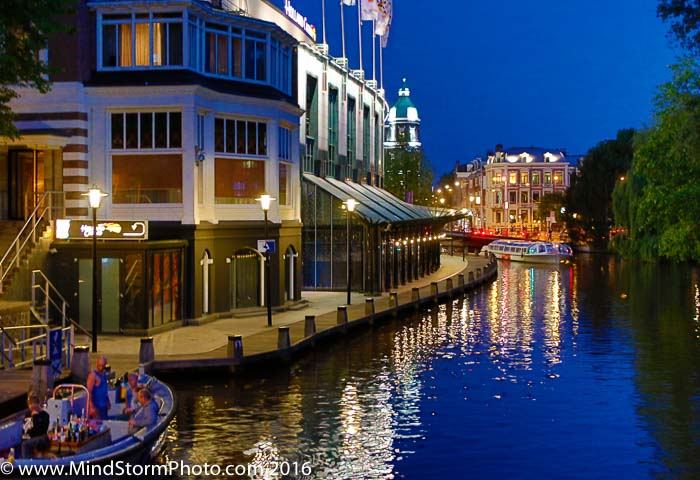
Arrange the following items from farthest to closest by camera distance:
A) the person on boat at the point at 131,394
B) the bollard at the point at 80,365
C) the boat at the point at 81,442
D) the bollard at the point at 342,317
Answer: the bollard at the point at 342,317, the bollard at the point at 80,365, the person on boat at the point at 131,394, the boat at the point at 81,442

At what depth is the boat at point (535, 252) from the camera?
93.3 m

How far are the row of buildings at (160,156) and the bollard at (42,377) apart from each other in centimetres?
1104

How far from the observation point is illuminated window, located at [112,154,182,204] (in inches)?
1460

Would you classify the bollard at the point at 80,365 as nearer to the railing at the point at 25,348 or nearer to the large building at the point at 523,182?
the railing at the point at 25,348

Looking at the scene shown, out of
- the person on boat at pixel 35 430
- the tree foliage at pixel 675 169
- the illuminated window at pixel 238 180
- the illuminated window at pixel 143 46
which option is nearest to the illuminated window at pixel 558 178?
the tree foliage at pixel 675 169

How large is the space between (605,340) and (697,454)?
17663mm

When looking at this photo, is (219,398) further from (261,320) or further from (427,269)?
(427,269)

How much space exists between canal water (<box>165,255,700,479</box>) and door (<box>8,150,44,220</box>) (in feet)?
41.8

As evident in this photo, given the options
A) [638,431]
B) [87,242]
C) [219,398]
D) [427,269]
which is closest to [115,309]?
[87,242]

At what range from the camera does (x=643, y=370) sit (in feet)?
102

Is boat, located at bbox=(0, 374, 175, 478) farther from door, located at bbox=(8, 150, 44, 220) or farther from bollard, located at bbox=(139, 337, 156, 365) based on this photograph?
door, located at bbox=(8, 150, 44, 220)

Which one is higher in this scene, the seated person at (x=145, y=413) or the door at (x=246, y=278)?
the door at (x=246, y=278)

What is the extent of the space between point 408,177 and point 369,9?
3628 centimetres

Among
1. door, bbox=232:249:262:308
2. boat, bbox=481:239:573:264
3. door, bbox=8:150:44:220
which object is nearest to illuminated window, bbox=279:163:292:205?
door, bbox=232:249:262:308
